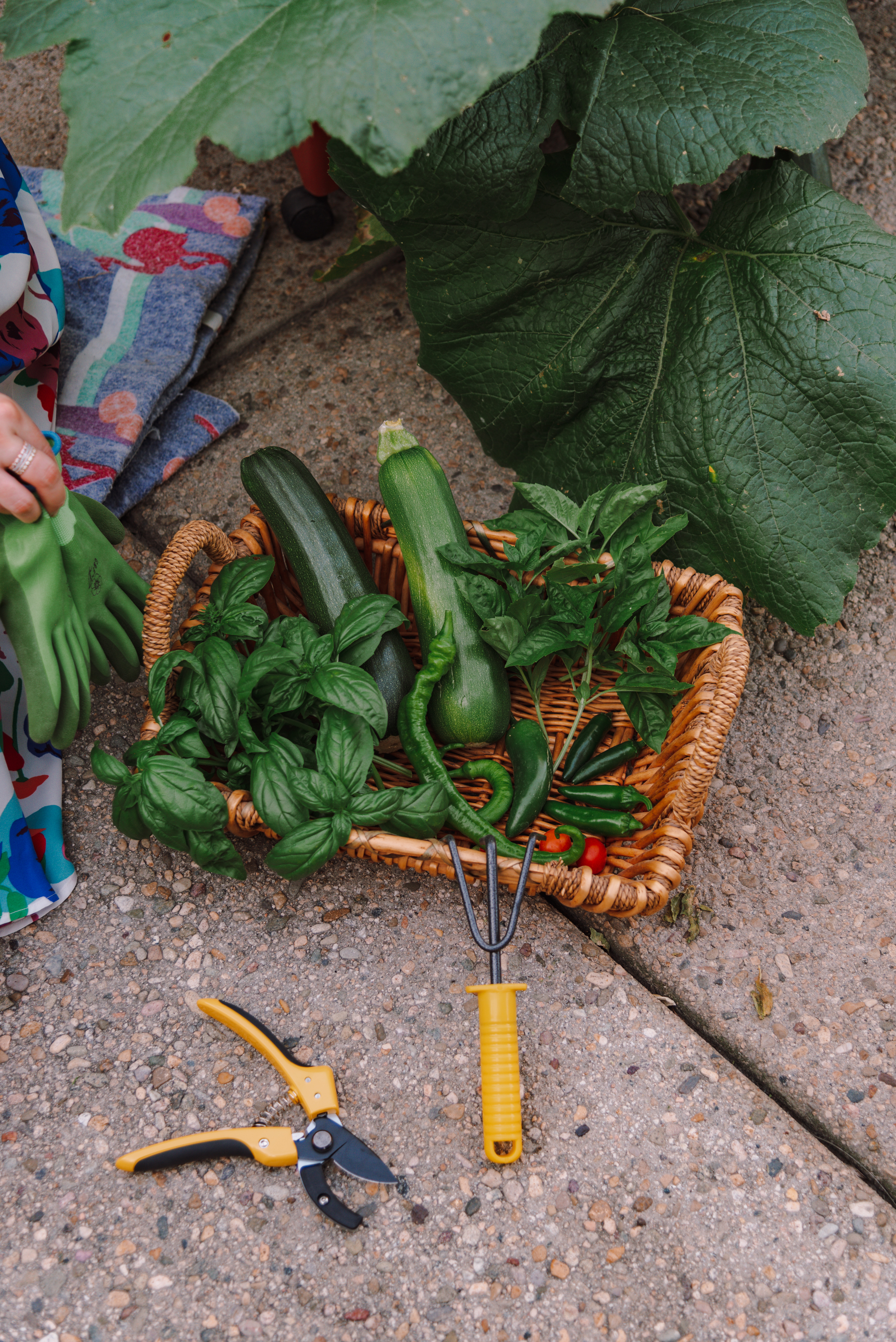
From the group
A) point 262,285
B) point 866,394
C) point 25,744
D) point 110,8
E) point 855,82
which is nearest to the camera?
point 110,8

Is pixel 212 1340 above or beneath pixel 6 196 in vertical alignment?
beneath

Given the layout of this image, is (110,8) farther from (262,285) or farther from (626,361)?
(262,285)

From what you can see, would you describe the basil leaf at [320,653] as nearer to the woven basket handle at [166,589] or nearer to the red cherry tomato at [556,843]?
the woven basket handle at [166,589]

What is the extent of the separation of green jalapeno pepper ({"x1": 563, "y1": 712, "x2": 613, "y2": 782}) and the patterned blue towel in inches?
44.4

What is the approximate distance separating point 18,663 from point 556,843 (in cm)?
95

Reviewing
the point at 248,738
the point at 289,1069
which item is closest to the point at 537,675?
the point at 248,738

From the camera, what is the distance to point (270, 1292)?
4.37 ft

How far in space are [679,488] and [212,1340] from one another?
1.52 metres

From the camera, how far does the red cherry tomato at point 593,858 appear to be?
1.55m

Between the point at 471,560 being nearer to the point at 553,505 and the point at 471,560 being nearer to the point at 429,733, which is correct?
the point at 553,505

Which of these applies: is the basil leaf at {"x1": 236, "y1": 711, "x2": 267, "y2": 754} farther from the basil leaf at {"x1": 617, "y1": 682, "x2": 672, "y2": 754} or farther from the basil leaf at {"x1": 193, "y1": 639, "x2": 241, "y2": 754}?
the basil leaf at {"x1": 617, "y1": 682, "x2": 672, "y2": 754}

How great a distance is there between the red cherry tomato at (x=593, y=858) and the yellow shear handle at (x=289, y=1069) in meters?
0.50

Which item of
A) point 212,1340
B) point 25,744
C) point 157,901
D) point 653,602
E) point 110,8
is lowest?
point 212,1340

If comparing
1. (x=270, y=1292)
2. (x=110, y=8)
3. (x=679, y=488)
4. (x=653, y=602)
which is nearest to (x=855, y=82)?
(x=679, y=488)
